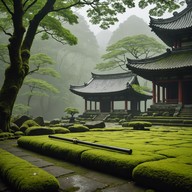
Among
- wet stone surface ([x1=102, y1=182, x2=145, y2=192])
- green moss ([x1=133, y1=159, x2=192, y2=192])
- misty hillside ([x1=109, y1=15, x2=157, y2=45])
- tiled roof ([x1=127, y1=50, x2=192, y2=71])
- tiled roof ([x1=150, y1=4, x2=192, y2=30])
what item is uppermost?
misty hillside ([x1=109, y1=15, x2=157, y2=45])

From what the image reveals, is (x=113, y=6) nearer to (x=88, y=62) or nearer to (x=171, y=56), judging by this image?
(x=171, y=56)

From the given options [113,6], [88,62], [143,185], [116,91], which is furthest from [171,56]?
[88,62]

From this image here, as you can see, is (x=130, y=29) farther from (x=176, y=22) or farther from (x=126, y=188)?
(x=126, y=188)

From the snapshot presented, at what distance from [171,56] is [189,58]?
2.61m

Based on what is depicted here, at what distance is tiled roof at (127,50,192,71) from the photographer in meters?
21.2

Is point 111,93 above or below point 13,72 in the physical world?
above

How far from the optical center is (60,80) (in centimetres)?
6375

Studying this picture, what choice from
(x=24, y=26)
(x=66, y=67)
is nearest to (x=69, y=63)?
(x=66, y=67)

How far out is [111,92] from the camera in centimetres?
3177

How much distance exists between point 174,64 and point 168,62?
1.16m

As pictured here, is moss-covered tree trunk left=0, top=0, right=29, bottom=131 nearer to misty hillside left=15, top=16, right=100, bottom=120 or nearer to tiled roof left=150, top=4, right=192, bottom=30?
tiled roof left=150, top=4, right=192, bottom=30

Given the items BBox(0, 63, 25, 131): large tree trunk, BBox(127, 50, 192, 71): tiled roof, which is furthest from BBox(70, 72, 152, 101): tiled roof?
BBox(0, 63, 25, 131): large tree trunk

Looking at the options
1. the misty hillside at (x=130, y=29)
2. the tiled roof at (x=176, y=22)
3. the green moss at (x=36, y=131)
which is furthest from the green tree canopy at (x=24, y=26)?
the misty hillside at (x=130, y=29)

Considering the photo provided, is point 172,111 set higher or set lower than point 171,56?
lower
